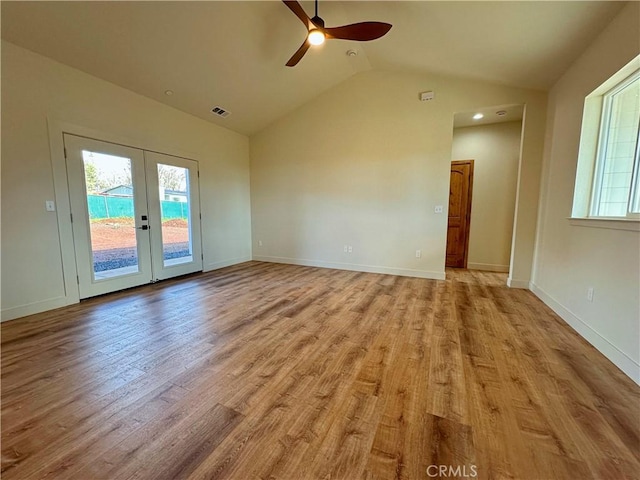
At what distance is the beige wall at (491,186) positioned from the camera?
15.7 feet

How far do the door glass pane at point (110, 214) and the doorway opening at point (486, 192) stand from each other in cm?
542

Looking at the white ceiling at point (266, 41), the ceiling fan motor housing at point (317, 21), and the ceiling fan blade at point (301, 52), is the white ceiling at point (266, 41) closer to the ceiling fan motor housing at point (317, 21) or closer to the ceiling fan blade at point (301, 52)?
the ceiling fan blade at point (301, 52)

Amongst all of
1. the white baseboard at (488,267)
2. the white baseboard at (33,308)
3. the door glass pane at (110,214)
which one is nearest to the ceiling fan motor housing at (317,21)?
the door glass pane at (110,214)

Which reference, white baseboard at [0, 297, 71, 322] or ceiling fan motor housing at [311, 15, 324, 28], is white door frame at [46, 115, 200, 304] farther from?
ceiling fan motor housing at [311, 15, 324, 28]

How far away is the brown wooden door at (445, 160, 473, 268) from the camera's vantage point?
5.13m

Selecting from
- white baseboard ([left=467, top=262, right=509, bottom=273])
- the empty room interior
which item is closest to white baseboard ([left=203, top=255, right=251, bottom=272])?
the empty room interior

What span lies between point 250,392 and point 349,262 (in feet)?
11.8

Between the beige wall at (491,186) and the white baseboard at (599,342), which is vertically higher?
the beige wall at (491,186)

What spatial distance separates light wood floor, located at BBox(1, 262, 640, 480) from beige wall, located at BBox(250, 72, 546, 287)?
5.82ft

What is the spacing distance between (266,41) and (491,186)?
180 inches

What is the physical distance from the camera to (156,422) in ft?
4.65

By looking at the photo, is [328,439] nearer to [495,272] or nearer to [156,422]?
[156,422]

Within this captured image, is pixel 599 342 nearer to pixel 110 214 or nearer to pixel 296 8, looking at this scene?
pixel 296 8

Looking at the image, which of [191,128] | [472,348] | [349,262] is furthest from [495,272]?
[191,128]
